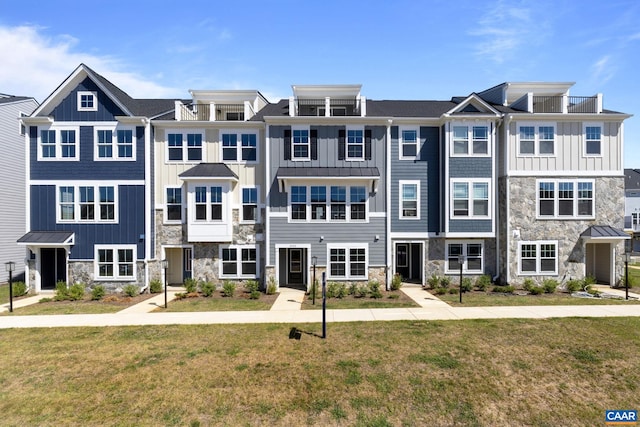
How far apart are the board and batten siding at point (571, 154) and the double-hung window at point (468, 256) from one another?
15.4ft

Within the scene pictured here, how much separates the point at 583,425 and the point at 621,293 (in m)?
14.2

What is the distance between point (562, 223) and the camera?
17.2 meters

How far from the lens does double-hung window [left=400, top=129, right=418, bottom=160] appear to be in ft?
58.2

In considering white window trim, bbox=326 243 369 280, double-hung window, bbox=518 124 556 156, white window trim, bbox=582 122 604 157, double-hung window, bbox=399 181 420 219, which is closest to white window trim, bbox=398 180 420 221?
double-hung window, bbox=399 181 420 219

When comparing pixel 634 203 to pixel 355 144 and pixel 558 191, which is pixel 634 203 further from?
pixel 355 144

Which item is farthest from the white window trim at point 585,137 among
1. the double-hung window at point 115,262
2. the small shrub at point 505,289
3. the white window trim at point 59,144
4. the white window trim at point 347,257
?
the white window trim at point 59,144

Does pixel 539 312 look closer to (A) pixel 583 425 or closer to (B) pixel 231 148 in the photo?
(A) pixel 583 425

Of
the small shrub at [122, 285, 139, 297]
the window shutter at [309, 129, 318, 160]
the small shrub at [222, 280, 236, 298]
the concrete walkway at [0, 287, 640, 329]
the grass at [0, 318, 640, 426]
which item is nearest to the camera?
the grass at [0, 318, 640, 426]

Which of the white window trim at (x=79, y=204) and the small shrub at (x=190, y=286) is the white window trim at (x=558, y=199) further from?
the white window trim at (x=79, y=204)

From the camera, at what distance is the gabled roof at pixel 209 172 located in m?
16.8

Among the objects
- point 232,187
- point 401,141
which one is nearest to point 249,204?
point 232,187

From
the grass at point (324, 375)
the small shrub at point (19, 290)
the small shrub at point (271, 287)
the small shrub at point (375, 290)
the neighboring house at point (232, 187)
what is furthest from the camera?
the neighboring house at point (232, 187)

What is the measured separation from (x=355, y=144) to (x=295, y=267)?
26.1 feet

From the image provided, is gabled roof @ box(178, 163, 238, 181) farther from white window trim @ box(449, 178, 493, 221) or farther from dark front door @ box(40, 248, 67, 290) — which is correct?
white window trim @ box(449, 178, 493, 221)
